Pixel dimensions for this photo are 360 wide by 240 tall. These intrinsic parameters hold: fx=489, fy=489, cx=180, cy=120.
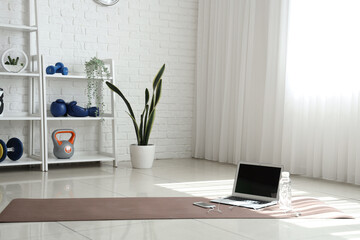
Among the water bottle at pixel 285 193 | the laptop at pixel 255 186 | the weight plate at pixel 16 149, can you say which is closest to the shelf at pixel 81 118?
the weight plate at pixel 16 149

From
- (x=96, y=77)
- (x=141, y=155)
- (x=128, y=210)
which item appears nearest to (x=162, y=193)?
(x=128, y=210)

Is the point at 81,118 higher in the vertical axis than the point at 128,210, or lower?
higher

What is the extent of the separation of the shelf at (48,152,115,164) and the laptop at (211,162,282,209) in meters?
1.94

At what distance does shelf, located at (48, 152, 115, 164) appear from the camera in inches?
185

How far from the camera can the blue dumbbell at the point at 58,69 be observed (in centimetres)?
476

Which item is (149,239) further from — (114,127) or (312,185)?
(114,127)

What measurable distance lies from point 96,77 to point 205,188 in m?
1.77

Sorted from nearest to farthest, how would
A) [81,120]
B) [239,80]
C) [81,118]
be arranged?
1. [81,118]
2. [81,120]
3. [239,80]

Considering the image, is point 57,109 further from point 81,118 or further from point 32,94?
point 32,94

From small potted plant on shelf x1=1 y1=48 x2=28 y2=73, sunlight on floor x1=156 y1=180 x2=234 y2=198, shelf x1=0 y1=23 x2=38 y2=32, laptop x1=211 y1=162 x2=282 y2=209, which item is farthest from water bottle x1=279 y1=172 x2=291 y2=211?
shelf x1=0 y1=23 x2=38 y2=32

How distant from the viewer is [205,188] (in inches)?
153

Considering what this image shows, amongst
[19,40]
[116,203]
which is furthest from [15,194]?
[19,40]

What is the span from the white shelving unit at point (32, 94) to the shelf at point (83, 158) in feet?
0.40

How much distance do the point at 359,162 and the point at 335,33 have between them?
1.17 m
